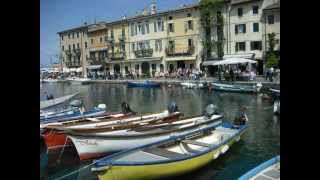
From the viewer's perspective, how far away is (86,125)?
11914mm

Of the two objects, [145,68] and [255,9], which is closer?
[255,9]

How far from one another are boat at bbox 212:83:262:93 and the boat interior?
13828 mm

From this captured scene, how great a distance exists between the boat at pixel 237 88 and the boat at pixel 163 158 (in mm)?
14796

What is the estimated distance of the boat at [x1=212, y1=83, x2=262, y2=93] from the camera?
2492 cm

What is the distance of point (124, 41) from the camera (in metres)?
49.3

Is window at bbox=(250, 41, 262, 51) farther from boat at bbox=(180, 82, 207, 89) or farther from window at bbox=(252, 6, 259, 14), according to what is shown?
boat at bbox=(180, 82, 207, 89)

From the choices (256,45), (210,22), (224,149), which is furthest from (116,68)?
(224,149)

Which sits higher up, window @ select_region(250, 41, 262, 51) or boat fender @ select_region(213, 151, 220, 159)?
window @ select_region(250, 41, 262, 51)

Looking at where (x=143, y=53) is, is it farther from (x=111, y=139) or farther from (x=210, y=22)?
(x=111, y=139)

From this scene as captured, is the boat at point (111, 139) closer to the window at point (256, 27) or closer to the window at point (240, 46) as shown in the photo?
the window at point (256, 27)

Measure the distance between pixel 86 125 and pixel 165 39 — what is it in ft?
109

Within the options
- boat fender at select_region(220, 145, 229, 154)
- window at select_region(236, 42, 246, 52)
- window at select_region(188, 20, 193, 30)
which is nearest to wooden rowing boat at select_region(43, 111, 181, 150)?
boat fender at select_region(220, 145, 229, 154)

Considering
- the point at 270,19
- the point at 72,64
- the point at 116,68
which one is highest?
the point at 270,19
